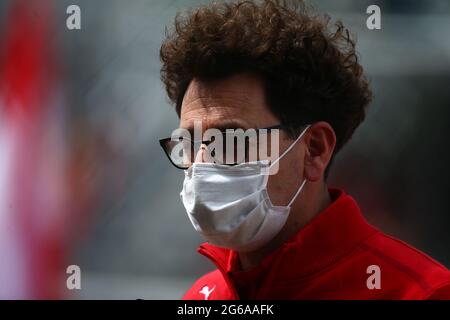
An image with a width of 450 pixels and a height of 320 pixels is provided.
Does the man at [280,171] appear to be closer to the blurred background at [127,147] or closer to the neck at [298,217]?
the neck at [298,217]

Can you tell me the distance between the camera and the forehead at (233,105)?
6.35ft

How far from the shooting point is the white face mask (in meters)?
1.92

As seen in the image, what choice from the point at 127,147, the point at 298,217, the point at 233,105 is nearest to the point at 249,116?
the point at 233,105

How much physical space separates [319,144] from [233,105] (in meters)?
0.33

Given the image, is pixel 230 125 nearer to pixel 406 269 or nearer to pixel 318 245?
pixel 318 245

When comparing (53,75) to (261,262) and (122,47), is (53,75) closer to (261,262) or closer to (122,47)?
(122,47)

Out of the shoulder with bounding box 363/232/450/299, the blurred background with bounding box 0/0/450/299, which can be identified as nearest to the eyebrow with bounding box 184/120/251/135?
the shoulder with bounding box 363/232/450/299

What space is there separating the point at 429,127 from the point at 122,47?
1.85m

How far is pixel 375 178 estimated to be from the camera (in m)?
3.40

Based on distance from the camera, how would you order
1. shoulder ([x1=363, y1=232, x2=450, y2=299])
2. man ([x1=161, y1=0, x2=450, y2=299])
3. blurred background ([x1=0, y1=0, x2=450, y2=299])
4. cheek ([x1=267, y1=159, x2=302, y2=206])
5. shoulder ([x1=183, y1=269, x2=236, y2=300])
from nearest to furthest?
shoulder ([x1=363, y1=232, x2=450, y2=299]) < man ([x1=161, y1=0, x2=450, y2=299]) < cheek ([x1=267, y1=159, x2=302, y2=206]) < shoulder ([x1=183, y1=269, x2=236, y2=300]) < blurred background ([x1=0, y1=0, x2=450, y2=299])

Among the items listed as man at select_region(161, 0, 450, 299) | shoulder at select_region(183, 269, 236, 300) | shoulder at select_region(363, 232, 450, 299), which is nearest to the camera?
shoulder at select_region(363, 232, 450, 299)

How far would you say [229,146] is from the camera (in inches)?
75.9

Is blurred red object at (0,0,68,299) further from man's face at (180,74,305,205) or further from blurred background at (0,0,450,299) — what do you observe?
man's face at (180,74,305,205)

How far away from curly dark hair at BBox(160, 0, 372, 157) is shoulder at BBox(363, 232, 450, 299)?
40 centimetres
